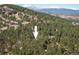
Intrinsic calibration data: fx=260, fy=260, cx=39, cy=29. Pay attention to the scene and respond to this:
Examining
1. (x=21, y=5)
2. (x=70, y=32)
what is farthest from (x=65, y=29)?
(x=21, y=5)

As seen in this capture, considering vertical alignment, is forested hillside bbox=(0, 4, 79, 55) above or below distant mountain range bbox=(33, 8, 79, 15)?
below

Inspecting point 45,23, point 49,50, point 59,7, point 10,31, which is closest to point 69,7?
point 59,7

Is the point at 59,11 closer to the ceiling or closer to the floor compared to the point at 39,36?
closer to the ceiling

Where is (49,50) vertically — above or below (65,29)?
below

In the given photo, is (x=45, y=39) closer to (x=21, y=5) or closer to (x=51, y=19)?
(x=51, y=19)

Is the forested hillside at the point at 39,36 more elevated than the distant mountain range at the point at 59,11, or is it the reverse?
the distant mountain range at the point at 59,11
